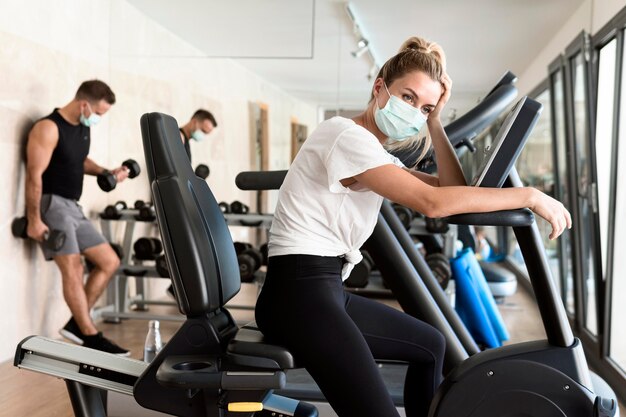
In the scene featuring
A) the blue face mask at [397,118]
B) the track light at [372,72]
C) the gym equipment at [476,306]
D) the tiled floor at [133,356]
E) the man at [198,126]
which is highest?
the track light at [372,72]

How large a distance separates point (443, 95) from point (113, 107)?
373cm

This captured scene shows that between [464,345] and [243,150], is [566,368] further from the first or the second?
[243,150]

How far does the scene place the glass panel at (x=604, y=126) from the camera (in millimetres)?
3873

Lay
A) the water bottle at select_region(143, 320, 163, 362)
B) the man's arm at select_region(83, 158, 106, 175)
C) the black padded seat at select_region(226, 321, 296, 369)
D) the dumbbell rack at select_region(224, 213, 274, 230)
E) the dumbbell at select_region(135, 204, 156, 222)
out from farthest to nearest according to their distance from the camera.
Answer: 1. the dumbbell rack at select_region(224, 213, 274, 230)
2. the dumbbell at select_region(135, 204, 156, 222)
3. the man's arm at select_region(83, 158, 106, 175)
4. the water bottle at select_region(143, 320, 163, 362)
5. the black padded seat at select_region(226, 321, 296, 369)

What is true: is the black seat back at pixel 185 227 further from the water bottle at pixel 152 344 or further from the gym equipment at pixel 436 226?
the gym equipment at pixel 436 226

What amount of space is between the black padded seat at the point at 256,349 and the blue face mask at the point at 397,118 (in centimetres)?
51

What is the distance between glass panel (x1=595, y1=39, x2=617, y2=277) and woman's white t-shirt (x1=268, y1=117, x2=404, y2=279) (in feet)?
8.74

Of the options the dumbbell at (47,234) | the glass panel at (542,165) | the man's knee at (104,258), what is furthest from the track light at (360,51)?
the dumbbell at (47,234)

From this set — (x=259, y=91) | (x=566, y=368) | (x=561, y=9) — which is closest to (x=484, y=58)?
(x=561, y=9)

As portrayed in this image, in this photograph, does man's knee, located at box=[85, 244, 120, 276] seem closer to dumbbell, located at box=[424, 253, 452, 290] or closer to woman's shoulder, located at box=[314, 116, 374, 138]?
dumbbell, located at box=[424, 253, 452, 290]

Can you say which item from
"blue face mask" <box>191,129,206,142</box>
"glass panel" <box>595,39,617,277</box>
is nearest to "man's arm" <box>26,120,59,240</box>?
"blue face mask" <box>191,129,206,142</box>

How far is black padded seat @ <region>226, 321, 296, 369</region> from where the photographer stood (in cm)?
149

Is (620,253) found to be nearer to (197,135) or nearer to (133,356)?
(133,356)

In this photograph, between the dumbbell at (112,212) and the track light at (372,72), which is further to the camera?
the track light at (372,72)
